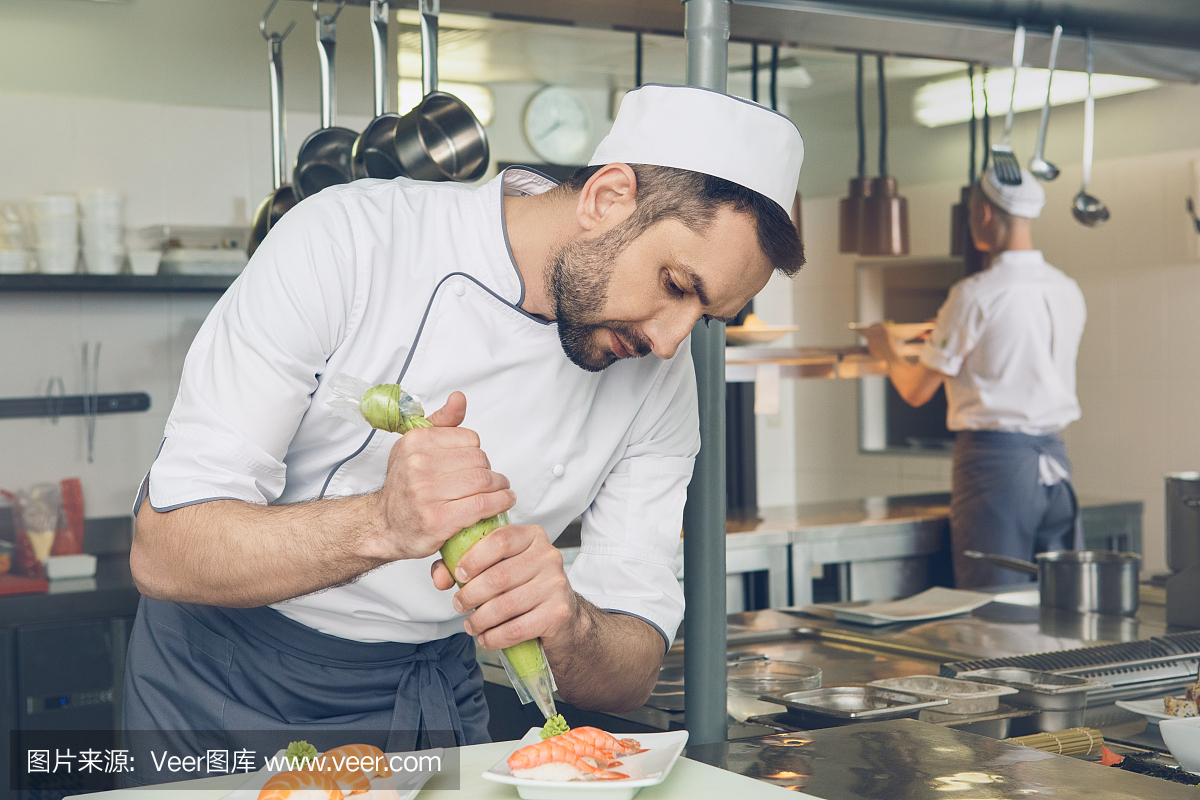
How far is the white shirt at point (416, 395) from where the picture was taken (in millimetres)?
1281

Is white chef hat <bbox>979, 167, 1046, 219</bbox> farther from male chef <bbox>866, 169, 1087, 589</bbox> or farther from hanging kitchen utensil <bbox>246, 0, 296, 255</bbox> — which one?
hanging kitchen utensil <bbox>246, 0, 296, 255</bbox>

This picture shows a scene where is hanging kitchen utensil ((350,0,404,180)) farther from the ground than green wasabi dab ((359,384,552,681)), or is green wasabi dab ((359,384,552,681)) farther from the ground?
hanging kitchen utensil ((350,0,404,180))

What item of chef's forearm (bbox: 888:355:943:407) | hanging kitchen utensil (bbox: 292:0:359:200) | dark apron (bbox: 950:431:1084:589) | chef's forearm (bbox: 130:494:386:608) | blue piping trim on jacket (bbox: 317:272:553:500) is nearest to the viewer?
chef's forearm (bbox: 130:494:386:608)

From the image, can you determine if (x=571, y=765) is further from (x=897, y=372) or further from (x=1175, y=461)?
(x=1175, y=461)

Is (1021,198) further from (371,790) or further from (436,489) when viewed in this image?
(371,790)

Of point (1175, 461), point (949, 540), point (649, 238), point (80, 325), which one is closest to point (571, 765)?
point (649, 238)

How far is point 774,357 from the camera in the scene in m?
3.75

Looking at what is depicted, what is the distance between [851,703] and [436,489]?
0.72 meters

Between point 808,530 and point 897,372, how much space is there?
32.8 inches

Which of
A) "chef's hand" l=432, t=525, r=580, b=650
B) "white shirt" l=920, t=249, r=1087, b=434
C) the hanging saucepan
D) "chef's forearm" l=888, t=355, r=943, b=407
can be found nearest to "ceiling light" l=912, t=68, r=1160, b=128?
"white shirt" l=920, t=249, r=1087, b=434

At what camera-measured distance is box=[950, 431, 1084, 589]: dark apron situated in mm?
3867

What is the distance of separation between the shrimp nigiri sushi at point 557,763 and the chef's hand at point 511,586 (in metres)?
0.13

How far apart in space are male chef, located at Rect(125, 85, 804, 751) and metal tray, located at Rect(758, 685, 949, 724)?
Answer: 0.62 feet

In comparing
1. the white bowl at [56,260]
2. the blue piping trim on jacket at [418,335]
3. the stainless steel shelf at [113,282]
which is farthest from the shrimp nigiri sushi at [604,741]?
the white bowl at [56,260]
